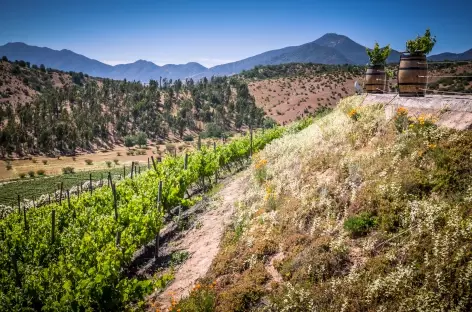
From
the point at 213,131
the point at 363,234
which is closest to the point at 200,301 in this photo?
the point at 363,234

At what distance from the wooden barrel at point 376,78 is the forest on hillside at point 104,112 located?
2426 inches

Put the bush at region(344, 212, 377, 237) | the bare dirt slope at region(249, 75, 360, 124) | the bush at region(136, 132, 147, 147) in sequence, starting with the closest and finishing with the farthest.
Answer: the bush at region(344, 212, 377, 237)
the bush at region(136, 132, 147, 147)
the bare dirt slope at region(249, 75, 360, 124)

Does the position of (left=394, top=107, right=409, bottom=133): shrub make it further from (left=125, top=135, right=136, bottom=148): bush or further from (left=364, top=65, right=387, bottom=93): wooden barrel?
(left=125, top=135, right=136, bottom=148): bush

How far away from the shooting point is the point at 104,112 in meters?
81.4

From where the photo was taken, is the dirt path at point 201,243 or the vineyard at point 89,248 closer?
the vineyard at point 89,248

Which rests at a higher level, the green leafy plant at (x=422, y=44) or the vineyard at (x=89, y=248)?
the green leafy plant at (x=422, y=44)

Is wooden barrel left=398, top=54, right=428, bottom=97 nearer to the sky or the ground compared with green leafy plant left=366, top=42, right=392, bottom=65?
nearer to the ground

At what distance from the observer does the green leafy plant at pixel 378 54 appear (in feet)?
47.9

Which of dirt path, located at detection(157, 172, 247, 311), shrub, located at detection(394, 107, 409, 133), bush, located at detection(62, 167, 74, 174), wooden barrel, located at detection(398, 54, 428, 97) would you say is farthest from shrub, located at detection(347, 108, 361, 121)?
bush, located at detection(62, 167, 74, 174)

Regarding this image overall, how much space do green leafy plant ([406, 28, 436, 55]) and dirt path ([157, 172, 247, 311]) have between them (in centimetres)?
991

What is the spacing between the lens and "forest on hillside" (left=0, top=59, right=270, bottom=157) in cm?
6425

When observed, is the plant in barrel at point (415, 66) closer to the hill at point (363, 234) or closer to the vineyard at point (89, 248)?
the hill at point (363, 234)

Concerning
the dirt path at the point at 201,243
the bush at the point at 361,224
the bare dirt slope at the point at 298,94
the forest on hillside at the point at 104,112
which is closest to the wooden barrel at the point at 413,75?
the bush at the point at 361,224

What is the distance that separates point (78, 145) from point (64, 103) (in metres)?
25.3
